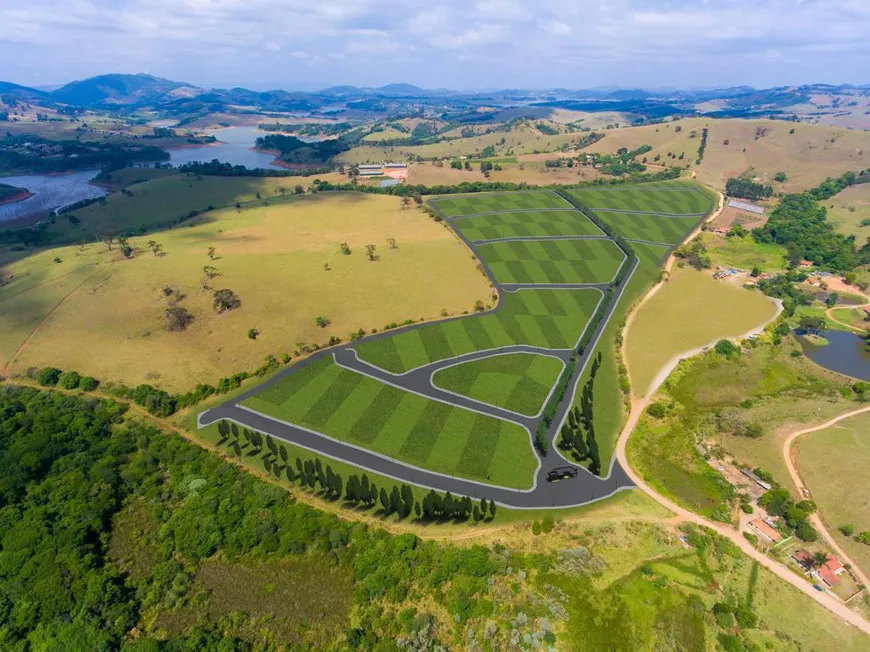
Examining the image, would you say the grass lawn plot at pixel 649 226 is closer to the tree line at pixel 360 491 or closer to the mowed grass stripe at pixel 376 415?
the mowed grass stripe at pixel 376 415

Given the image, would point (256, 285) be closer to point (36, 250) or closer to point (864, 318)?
point (36, 250)

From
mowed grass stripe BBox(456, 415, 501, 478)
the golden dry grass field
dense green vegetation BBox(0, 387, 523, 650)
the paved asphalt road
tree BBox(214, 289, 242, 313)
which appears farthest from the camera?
tree BBox(214, 289, 242, 313)

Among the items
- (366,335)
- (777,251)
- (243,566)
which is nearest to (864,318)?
(777,251)

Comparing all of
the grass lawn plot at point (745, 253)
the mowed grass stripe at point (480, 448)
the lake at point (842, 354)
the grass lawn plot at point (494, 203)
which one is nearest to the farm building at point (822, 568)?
the mowed grass stripe at point (480, 448)

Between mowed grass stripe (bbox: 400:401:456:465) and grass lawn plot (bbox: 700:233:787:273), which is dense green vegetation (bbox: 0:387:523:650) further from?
grass lawn plot (bbox: 700:233:787:273)

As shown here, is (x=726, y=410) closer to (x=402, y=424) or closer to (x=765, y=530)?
(x=765, y=530)

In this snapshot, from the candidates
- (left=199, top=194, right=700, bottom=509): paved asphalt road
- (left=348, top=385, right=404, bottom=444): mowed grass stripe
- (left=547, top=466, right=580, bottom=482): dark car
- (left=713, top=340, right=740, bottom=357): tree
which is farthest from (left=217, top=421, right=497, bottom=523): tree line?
(left=713, top=340, right=740, bottom=357): tree
